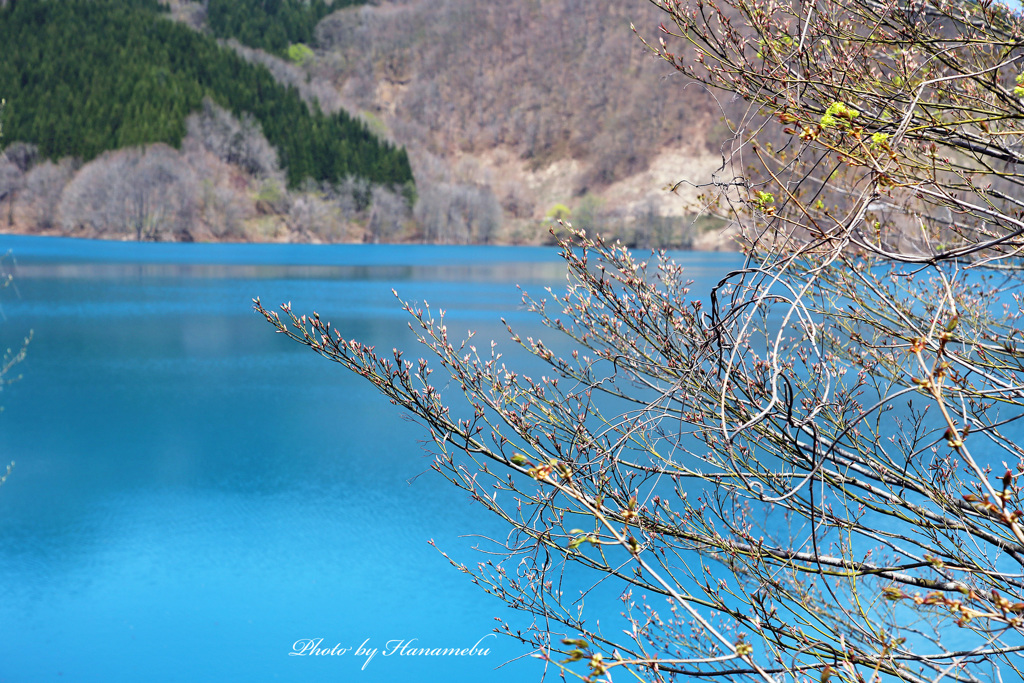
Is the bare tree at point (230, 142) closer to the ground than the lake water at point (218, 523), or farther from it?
farther from it

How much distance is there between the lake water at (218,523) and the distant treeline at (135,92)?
182ft

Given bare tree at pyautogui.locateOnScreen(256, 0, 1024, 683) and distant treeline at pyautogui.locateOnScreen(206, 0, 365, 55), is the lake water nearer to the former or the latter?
bare tree at pyautogui.locateOnScreen(256, 0, 1024, 683)

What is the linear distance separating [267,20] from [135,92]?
4329 cm

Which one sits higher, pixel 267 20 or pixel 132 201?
pixel 267 20

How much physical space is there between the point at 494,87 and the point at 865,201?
362 ft

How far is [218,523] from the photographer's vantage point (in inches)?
361

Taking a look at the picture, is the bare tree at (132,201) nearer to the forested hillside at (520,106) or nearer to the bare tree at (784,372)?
the forested hillside at (520,106)

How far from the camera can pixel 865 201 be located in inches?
63.7

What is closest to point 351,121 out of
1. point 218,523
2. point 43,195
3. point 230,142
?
point 230,142

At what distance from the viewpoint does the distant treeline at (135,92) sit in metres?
67.7

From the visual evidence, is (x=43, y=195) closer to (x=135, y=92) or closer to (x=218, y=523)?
Result: (x=135, y=92)

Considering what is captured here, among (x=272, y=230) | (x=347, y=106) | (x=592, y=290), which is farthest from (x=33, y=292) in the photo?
(x=347, y=106)

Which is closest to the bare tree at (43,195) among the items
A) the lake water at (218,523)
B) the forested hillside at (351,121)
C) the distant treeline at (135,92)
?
the forested hillside at (351,121)

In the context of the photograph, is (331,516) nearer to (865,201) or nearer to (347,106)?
(865,201)
